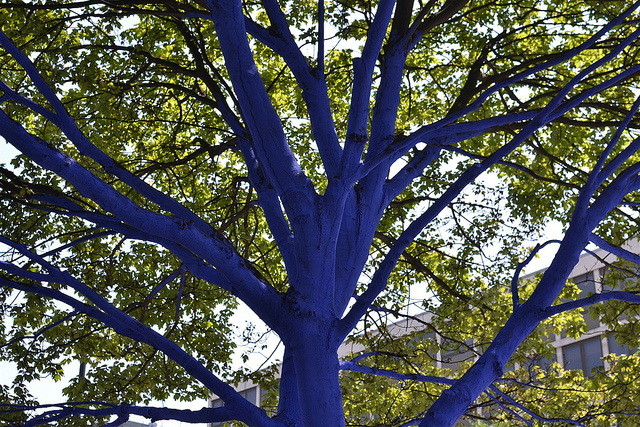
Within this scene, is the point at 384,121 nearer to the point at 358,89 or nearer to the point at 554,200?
the point at 358,89

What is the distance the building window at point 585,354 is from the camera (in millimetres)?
31766

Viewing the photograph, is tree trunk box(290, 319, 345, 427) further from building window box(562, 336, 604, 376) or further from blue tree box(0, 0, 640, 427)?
building window box(562, 336, 604, 376)

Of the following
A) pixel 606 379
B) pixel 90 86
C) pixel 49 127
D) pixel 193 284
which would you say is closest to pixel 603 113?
pixel 606 379

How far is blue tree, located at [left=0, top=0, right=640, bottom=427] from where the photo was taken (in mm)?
3949

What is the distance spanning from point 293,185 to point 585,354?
105ft

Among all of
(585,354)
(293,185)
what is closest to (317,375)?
(293,185)

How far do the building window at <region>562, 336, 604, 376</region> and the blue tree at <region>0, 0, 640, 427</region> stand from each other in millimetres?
24940

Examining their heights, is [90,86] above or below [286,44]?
above

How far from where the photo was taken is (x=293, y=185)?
4230 mm

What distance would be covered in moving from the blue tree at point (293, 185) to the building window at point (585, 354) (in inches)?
982

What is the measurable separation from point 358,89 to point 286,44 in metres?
0.81

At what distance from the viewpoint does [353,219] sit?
16.0 ft

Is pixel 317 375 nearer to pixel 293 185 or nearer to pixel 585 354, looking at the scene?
pixel 293 185

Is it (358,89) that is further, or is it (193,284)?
(193,284)
